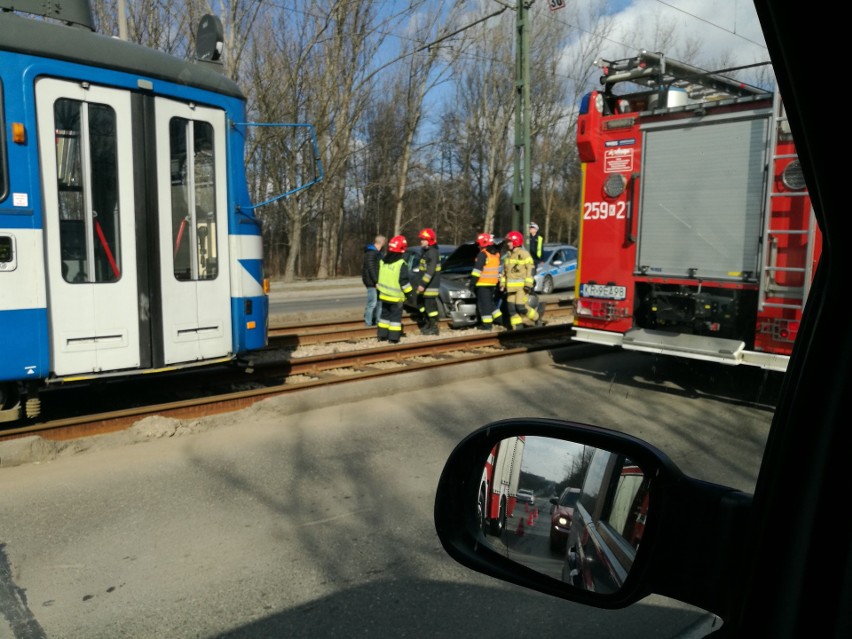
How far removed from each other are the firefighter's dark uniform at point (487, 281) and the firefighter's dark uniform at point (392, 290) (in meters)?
1.62

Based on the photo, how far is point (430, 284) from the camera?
12.6 meters

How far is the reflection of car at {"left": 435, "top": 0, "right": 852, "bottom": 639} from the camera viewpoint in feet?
3.31

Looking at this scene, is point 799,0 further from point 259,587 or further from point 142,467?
point 142,467

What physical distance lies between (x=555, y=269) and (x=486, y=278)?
462 inches

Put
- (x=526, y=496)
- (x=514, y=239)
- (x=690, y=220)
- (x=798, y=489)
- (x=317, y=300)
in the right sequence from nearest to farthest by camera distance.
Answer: (x=798, y=489) → (x=526, y=496) → (x=690, y=220) → (x=514, y=239) → (x=317, y=300)

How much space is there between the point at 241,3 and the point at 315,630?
23.6 metres

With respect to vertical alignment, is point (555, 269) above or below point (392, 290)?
below

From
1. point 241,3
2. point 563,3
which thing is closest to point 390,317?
point 563,3

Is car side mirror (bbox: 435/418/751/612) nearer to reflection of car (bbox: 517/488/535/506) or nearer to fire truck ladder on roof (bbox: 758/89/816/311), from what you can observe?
reflection of car (bbox: 517/488/535/506)

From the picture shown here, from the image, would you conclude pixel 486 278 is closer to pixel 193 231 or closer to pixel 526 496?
pixel 193 231

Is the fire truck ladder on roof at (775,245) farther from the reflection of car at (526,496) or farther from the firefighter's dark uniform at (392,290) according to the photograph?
the reflection of car at (526,496)

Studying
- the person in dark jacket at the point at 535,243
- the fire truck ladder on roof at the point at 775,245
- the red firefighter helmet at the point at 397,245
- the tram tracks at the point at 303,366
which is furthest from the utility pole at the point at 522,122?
the fire truck ladder on roof at the point at 775,245

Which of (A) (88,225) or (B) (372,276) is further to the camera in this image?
(B) (372,276)

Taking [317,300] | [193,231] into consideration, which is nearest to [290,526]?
[193,231]
